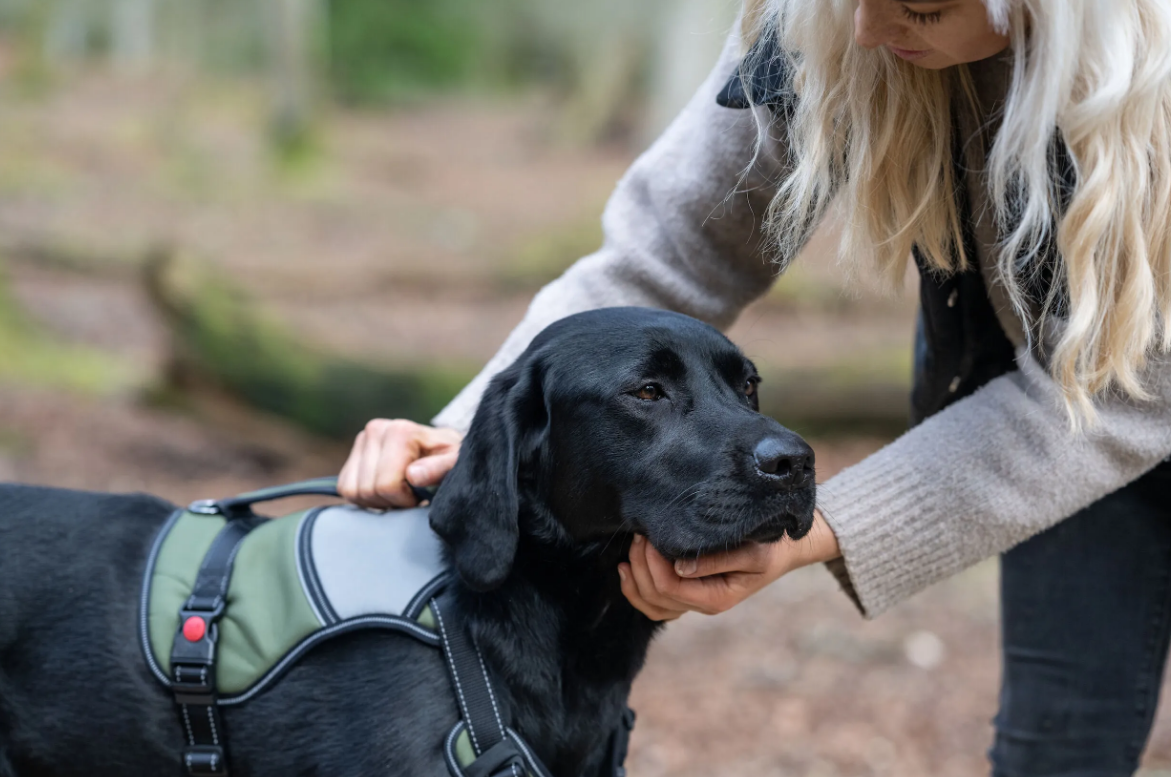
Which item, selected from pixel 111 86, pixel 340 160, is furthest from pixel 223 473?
pixel 111 86

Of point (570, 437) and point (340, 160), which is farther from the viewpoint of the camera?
point (340, 160)

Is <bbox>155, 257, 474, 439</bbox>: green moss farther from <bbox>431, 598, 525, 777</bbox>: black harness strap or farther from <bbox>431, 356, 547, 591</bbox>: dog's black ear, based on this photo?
<bbox>431, 598, 525, 777</bbox>: black harness strap

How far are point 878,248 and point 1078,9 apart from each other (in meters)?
0.59

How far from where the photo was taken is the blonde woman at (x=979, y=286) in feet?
6.15

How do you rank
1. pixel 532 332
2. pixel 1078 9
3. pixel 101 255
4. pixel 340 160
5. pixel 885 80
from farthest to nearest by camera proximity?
pixel 340 160 → pixel 101 255 → pixel 532 332 → pixel 885 80 → pixel 1078 9

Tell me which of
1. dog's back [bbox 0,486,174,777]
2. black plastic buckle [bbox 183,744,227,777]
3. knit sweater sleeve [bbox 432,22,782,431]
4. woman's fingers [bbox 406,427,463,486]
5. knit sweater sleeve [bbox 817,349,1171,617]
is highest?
knit sweater sleeve [bbox 432,22,782,431]

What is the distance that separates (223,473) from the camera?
6.88 meters

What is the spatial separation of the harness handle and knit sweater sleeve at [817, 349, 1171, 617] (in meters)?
0.98

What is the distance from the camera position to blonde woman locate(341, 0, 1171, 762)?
188 cm

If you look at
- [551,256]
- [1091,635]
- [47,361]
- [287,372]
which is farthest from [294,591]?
[551,256]

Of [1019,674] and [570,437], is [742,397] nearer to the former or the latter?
[570,437]

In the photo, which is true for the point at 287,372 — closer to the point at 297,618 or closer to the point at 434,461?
the point at 434,461

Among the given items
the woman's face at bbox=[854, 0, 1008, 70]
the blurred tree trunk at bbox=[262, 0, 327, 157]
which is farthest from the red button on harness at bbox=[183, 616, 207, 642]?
the blurred tree trunk at bbox=[262, 0, 327, 157]

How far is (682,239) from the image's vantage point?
2.63 meters
